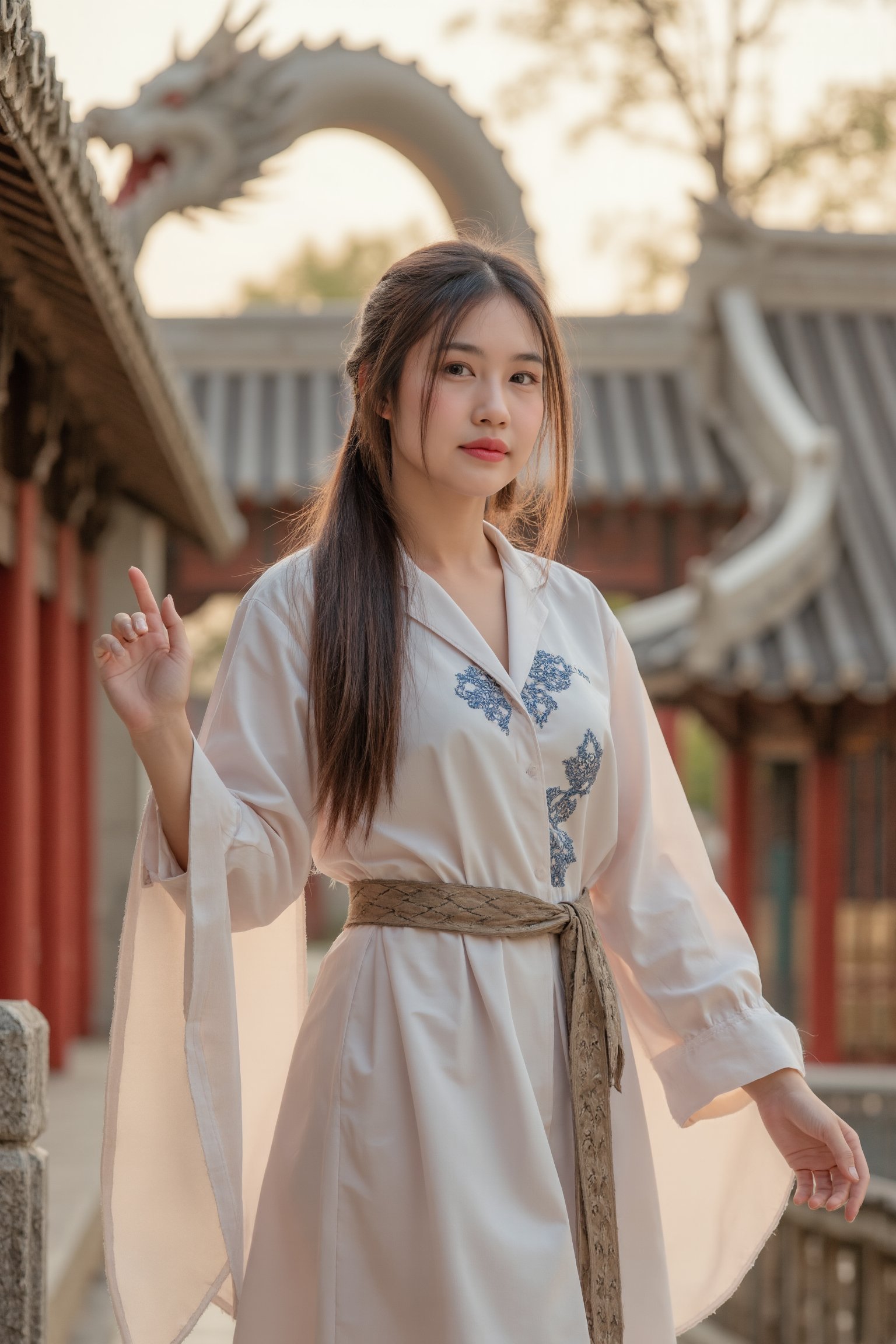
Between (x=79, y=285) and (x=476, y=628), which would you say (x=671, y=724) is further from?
(x=476, y=628)

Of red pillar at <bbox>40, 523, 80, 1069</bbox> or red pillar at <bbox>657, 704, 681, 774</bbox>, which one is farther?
red pillar at <bbox>657, 704, 681, 774</bbox>

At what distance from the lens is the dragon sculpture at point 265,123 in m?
7.61

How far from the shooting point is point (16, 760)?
5.99 m

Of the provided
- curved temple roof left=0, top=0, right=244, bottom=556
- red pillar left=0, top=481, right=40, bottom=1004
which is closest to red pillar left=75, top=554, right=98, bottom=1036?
curved temple roof left=0, top=0, right=244, bottom=556

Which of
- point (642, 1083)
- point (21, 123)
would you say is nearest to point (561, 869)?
point (642, 1083)

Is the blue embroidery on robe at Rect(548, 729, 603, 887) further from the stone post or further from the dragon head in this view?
the dragon head

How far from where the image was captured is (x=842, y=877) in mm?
9141

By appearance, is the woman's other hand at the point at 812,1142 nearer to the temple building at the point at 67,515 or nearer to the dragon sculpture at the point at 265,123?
the temple building at the point at 67,515

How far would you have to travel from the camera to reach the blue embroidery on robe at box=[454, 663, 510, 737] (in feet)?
7.30

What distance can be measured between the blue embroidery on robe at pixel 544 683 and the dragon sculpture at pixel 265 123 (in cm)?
546

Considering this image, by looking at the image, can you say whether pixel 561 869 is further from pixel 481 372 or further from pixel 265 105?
pixel 265 105

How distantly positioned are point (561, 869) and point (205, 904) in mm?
493

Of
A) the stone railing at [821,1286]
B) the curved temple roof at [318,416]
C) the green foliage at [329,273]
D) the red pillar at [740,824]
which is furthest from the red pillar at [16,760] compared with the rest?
the green foliage at [329,273]

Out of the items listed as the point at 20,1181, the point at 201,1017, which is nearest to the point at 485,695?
the point at 201,1017
